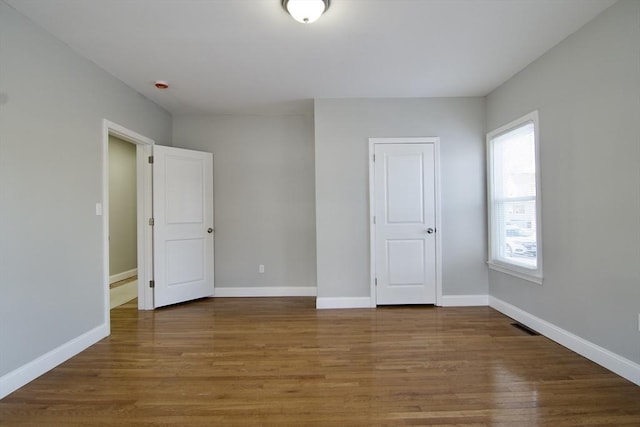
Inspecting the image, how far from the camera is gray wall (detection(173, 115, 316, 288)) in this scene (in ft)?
13.5

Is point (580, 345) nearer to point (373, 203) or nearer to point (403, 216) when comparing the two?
point (403, 216)

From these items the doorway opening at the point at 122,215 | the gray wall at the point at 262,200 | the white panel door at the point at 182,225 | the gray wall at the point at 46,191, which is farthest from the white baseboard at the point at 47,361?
the doorway opening at the point at 122,215

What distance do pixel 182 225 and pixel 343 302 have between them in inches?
87.7

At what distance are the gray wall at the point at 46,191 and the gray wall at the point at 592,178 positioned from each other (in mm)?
4021

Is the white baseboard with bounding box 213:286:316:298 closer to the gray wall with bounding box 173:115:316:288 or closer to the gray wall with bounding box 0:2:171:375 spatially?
the gray wall with bounding box 173:115:316:288

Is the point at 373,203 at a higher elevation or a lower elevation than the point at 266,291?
higher

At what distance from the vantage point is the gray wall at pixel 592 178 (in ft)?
6.37

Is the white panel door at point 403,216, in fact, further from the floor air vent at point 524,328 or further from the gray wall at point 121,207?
the gray wall at point 121,207

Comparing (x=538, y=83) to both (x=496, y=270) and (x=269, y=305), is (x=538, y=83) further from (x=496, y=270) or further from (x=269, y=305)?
(x=269, y=305)

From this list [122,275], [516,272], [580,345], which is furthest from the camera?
[122,275]

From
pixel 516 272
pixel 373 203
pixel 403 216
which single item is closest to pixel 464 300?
pixel 516 272

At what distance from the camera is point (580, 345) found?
2.33 metres

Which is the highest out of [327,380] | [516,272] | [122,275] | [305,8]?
[305,8]

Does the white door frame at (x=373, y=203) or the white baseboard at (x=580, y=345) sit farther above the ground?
the white door frame at (x=373, y=203)
